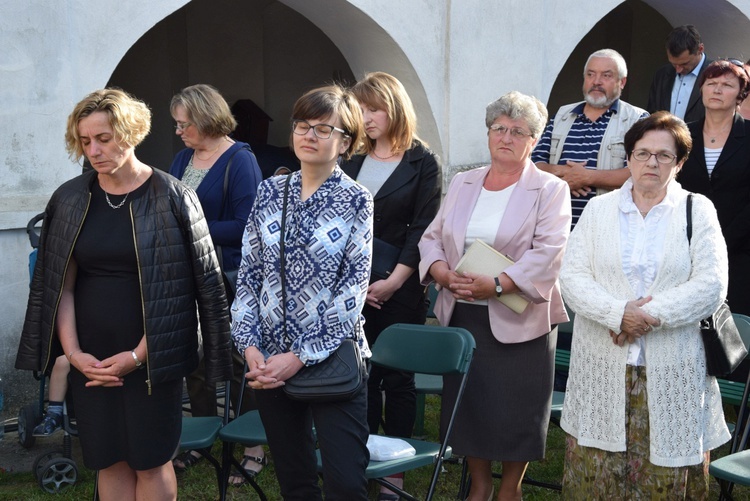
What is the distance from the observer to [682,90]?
7027mm

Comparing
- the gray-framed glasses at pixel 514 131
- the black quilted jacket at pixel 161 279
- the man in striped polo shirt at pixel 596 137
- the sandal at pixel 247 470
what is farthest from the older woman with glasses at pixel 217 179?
the man in striped polo shirt at pixel 596 137

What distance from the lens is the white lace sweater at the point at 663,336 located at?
12.9 ft

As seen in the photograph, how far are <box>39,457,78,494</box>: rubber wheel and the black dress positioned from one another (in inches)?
52.1

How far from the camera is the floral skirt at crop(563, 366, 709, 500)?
13.0 ft

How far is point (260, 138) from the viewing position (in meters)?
11.7

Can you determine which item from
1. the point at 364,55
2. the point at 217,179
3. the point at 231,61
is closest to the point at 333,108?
the point at 217,179

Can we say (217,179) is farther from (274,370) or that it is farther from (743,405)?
(743,405)

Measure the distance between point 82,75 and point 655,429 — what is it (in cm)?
435

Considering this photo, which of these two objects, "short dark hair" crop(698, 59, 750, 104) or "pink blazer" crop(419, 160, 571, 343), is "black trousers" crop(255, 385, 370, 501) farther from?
"short dark hair" crop(698, 59, 750, 104)

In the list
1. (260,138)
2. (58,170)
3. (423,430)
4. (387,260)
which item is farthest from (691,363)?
(260,138)

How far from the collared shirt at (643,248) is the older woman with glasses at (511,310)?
376 mm

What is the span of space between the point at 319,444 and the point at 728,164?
3344 millimetres

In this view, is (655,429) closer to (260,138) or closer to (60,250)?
(60,250)

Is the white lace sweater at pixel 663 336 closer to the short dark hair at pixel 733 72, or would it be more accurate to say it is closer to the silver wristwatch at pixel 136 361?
the short dark hair at pixel 733 72
